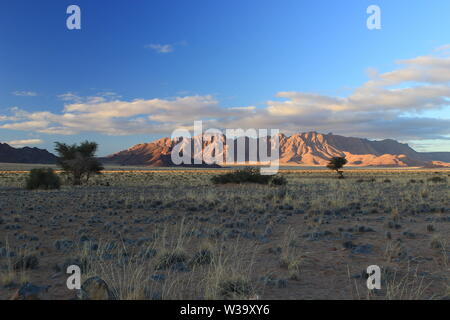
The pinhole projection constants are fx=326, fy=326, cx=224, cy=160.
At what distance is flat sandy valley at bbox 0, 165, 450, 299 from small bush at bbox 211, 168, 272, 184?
16422mm

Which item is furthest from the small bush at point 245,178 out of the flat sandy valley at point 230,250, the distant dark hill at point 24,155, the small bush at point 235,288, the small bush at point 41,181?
the distant dark hill at point 24,155

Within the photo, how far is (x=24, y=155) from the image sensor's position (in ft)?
543

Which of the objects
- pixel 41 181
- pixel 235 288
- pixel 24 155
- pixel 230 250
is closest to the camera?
pixel 235 288

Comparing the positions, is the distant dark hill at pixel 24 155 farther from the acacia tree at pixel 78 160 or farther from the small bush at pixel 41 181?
the small bush at pixel 41 181

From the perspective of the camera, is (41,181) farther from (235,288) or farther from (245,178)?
(235,288)

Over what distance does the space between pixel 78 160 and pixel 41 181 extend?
9.65 metres

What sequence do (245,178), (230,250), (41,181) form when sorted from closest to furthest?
1. (230,250)
2. (41,181)
3. (245,178)

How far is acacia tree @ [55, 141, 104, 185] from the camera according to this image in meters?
37.4

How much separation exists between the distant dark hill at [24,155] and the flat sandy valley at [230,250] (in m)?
171

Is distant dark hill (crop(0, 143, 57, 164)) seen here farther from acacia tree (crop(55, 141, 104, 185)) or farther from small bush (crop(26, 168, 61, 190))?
small bush (crop(26, 168, 61, 190))

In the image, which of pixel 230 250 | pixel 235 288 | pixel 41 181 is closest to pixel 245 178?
pixel 41 181

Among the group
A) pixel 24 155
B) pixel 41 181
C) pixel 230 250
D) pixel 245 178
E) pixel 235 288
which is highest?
pixel 24 155

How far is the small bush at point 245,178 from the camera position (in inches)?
1272
